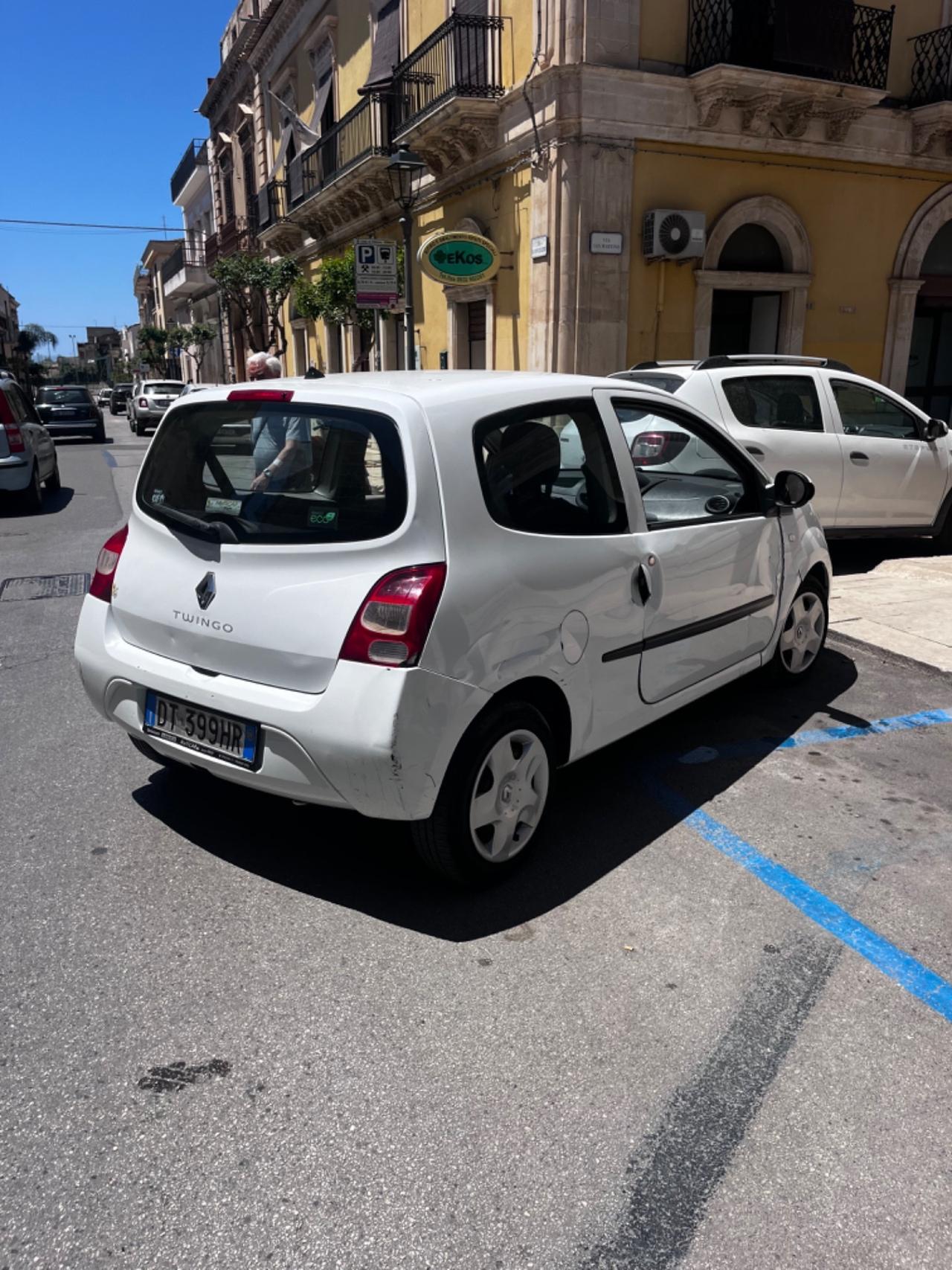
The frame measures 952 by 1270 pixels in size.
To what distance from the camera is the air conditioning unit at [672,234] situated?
42.2ft

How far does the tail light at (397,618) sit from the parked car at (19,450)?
10827mm

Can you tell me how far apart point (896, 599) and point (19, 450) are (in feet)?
33.8

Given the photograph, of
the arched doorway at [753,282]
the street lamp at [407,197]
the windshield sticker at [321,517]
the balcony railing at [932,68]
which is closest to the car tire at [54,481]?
the street lamp at [407,197]

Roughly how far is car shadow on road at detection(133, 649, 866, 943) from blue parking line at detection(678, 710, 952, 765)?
1.1 inches

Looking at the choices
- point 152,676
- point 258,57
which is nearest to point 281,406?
point 152,676

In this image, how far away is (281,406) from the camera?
314cm

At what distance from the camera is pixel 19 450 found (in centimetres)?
1200

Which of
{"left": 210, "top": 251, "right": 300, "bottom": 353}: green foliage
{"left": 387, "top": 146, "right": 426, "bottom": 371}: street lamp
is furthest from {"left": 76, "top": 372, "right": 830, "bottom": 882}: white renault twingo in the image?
{"left": 210, "top": 251, "right": 300, "bottom": 353}: green foliage

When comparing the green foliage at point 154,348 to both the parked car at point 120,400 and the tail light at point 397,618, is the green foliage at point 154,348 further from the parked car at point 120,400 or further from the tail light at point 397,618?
the tail light at point 397,618

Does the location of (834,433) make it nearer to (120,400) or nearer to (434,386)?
(434,386)

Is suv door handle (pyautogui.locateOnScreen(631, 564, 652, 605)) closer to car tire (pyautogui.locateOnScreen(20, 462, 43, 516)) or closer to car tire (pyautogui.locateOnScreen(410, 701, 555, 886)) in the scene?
car tire (pyautogui.locateOnScreen(410, 701, 555, 886))

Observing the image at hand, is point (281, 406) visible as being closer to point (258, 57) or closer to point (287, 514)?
point (287, 514)

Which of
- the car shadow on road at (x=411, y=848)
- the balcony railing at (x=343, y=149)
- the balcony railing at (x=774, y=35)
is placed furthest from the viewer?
the balcony railing at (x=343, y=149)

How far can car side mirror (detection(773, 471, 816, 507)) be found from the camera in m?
4.44
